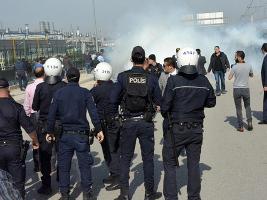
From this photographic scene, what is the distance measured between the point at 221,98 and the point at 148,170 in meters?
10.4

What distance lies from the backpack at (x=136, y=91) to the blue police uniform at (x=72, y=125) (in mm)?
477

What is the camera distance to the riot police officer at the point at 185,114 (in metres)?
4.48

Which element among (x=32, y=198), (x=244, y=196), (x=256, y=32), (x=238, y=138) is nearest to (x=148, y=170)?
(x=244, y=196)

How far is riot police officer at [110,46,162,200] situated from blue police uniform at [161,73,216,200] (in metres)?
0.43

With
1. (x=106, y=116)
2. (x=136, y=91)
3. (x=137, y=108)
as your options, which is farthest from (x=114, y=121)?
(x=136, y=91)

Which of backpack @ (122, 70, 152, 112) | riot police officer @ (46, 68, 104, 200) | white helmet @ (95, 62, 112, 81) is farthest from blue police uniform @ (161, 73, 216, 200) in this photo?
white helmet @ (95, 62, 112, 81)

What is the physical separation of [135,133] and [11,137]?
1.50 m

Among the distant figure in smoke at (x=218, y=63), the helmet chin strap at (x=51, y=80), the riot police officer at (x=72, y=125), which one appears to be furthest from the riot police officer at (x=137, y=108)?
the distant figure in smoke at (x=218, y=63)

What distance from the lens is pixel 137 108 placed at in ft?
16.1

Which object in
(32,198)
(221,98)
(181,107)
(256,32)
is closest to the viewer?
(181,107)

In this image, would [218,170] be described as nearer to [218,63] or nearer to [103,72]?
[103,72]

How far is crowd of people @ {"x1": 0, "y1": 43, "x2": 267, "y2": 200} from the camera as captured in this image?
4.51 m

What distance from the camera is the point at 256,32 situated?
32.0 m

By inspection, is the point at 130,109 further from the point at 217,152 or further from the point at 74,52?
the point at 74,52
